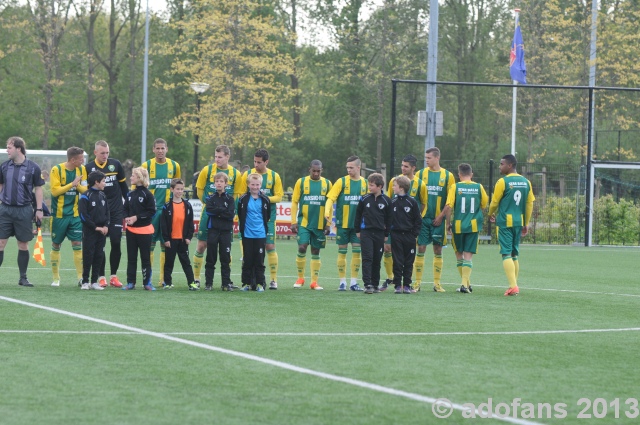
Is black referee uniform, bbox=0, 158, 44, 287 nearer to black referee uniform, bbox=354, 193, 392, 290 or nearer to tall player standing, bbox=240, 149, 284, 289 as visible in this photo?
tall player standing, bbox=240, 149, 284, 289

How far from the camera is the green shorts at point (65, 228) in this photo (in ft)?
50.2

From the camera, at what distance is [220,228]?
15141 mm

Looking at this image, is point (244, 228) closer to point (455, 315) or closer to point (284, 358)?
point (455, 315)

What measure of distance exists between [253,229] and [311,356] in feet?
20.6

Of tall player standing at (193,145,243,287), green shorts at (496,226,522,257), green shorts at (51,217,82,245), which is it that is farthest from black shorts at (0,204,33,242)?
green shorts at (496,226,522,257)

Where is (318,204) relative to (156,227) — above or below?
above

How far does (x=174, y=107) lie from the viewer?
59.7 meters

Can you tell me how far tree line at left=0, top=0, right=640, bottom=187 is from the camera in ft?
145

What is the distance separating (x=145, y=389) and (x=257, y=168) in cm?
877

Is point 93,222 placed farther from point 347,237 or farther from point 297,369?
point 297,369

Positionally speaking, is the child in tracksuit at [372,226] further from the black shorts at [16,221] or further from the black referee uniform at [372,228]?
the black shorts at [16,221]

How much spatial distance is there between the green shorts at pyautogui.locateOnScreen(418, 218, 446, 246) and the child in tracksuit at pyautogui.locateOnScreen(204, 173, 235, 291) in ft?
9.40

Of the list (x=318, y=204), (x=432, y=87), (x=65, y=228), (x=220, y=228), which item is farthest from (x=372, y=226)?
(x=432, y=87)

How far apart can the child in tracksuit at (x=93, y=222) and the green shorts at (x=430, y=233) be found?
459 centimetres
